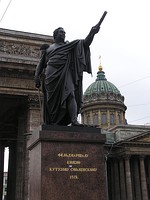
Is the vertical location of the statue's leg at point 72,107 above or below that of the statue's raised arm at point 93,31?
below

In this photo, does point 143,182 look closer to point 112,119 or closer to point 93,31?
point 112,119

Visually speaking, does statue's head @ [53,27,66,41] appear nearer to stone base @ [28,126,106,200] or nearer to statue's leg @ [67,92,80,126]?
statue's leg @ [67,92,80,126]

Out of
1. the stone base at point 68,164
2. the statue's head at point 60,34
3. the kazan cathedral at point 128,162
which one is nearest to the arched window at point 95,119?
the kazan cathedral at point 128,162

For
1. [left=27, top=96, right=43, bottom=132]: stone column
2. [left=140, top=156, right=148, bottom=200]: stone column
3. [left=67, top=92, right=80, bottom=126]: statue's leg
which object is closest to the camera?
[left=67, top=92, right=80, bottom=126]: statue's leg

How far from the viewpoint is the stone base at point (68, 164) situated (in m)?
5.57

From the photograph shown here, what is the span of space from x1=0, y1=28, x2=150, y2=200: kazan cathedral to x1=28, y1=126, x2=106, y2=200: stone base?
802mm

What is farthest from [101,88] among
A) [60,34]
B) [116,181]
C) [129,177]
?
[60,34]

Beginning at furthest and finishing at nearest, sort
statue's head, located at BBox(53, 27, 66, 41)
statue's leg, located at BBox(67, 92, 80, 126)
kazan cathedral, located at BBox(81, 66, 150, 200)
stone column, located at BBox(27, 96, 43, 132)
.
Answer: kazan cathedral, located at BBox(81, 66, 150, 200)
stone column, located at BBox(27, 96, 43, 132)
statue's head, located at BBox(53, 27, 66, 41)
statue's leg, located at BBox(67, 92, 80, 126)

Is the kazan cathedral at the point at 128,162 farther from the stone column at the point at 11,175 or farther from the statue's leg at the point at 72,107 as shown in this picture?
the statue's leg at the point at 72,107

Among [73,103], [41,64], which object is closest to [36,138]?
[73,103]

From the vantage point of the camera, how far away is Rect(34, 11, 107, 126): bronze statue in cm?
643

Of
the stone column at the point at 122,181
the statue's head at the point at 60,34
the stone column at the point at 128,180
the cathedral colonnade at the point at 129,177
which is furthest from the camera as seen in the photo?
the stone column at the point at 122,181

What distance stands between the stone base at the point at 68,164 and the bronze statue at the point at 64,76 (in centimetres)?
43

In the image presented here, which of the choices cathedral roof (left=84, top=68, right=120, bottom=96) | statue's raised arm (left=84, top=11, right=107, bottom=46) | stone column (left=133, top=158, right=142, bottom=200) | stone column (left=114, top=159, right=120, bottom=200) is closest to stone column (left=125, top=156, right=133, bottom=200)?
stone column (left=133, top=158, right=142, bottom=200)
